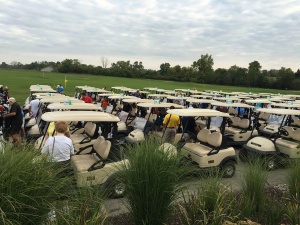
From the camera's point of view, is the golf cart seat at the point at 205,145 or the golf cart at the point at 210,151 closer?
the golf cart at the point at 210,151

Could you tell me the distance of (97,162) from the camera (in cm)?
567

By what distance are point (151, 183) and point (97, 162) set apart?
2170 mm

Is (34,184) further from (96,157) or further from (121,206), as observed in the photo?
(96,157)

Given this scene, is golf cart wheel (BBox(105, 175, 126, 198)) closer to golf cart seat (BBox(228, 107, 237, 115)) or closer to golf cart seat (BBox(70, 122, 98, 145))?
golf cart seat (BBox(70, 122, 98, 145))

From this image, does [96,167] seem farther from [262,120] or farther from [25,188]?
[262,120]

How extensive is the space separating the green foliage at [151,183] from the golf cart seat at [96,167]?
125 centimetres

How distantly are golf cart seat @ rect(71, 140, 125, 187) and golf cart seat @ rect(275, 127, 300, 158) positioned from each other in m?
5.08

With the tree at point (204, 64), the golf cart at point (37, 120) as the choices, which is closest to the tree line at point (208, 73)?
the tree at point (204, 64)

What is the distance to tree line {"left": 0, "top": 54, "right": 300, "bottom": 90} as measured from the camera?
7550cm

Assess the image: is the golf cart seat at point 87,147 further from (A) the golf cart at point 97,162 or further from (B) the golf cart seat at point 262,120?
(B) the golf cart seat at point 262,120

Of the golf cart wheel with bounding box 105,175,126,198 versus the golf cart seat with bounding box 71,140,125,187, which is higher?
the golf cart seat with bounding box 71,140,125,187

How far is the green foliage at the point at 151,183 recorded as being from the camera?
376 cm

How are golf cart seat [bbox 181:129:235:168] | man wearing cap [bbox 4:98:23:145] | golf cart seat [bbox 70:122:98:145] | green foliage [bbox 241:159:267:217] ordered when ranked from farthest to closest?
1. man wearing cap [bbox 4:98:23:145]
2. golf cart seat [bbox 70:122:98:145]
3. golf cart seat [bbox 181:129:235:168]
4. green foliage [bbox 241:159:267:217]

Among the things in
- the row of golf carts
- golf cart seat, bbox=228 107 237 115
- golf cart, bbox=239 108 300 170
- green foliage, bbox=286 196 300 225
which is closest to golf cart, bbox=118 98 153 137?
the row of golf carts
